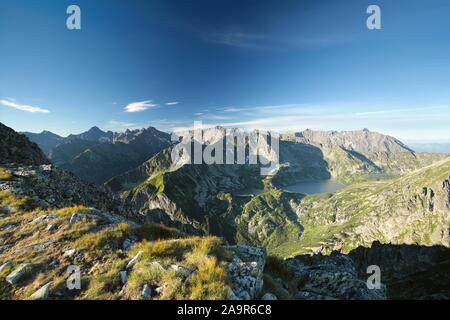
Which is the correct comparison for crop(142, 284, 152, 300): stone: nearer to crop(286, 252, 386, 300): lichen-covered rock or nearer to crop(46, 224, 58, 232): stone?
crop(286, 252, 386, 300): lichen-covered rock

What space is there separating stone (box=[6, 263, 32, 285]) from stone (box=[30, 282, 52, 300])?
205 cm

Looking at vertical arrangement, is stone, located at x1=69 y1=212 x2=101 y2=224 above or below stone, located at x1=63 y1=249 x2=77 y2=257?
above

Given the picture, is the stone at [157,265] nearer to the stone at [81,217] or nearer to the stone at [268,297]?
the stone at [268,297]

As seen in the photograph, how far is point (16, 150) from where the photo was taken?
139ft

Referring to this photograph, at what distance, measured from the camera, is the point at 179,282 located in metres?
10.4

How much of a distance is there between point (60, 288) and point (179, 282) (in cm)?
541

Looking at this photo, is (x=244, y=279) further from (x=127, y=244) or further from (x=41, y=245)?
(x=41, y=245)

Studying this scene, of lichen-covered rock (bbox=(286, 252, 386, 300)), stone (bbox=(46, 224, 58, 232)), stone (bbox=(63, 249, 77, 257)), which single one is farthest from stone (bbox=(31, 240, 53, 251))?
lichen-covered rock (bbox=(286, 252, 386, 300))

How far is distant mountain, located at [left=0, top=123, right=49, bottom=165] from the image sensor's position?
40.0 meters

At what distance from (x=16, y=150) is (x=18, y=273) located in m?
40.1
